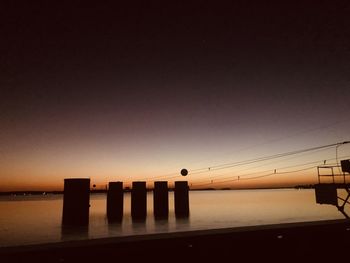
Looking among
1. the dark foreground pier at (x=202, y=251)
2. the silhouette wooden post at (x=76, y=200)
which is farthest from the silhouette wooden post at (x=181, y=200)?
the dark foreground pier at (x=202, y=251)

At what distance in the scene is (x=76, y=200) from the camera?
1692 inches

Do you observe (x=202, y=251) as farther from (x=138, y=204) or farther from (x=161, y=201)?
(x=161, y=201)

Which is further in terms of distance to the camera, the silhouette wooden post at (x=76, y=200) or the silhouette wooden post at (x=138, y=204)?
the silhouette wooden post at (x=138, y=204)

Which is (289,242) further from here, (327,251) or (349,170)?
(349,170)

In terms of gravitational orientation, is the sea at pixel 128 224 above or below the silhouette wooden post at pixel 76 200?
below

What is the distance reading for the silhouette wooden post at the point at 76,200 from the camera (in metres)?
41.9

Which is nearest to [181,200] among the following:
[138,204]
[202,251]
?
[138,204]

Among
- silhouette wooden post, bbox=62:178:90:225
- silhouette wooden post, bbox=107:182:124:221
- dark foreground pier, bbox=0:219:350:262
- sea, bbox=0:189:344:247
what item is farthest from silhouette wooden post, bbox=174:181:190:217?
dark foreground pier, bbox=0:219:350:262

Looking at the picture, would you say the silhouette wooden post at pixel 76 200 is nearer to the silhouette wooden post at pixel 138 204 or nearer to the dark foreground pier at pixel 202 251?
the silhouette wooden post at pixel 138 204

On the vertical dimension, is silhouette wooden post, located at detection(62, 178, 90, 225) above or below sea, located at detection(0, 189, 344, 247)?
above

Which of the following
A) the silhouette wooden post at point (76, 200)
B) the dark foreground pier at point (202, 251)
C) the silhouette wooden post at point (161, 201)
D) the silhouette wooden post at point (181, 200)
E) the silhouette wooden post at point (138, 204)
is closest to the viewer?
the dark foreground pier at point (202, 251)

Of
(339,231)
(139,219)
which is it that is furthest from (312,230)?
(139,219)

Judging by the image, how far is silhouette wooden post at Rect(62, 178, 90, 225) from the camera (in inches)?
1649

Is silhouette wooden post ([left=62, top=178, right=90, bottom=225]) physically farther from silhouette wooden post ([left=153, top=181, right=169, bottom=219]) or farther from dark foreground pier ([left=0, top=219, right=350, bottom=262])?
dark foreground pier ([left=0, top=219, right=350, bottom=262])
